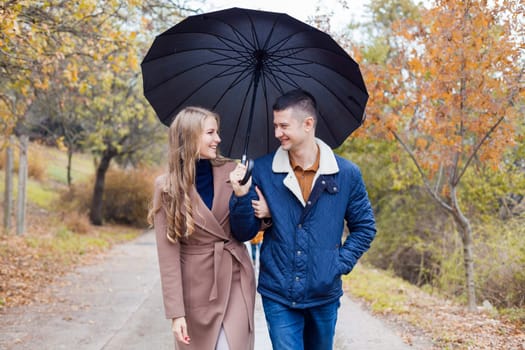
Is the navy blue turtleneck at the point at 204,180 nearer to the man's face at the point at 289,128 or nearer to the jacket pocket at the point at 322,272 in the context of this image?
the man's face at the point at 289,128

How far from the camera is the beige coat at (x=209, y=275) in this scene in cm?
348

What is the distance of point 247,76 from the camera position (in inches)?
158

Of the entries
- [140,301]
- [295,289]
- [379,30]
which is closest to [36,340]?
[140,301]

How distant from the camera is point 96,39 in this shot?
843 cm

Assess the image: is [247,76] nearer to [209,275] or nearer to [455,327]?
[209,275]

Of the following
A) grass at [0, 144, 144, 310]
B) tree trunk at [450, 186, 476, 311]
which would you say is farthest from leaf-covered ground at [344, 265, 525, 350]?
grass at [0, 144, 144, 310]

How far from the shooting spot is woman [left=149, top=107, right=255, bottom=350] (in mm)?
3463

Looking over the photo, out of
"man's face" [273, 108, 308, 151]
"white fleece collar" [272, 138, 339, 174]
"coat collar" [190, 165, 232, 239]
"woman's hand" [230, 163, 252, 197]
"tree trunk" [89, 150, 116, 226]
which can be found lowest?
"tree trunk" [89, 150, 116, 226]

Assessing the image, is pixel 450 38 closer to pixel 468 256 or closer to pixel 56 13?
pixel 468 256

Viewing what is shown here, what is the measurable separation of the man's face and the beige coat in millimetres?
450

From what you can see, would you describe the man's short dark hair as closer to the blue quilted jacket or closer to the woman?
the blue quilted jacket

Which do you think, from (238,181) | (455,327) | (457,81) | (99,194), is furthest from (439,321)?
(99,194)

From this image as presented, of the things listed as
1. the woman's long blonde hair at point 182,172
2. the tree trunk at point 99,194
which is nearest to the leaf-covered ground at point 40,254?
the tree trunk at point 99,194

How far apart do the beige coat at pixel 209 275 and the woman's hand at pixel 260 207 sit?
0.65 ft
